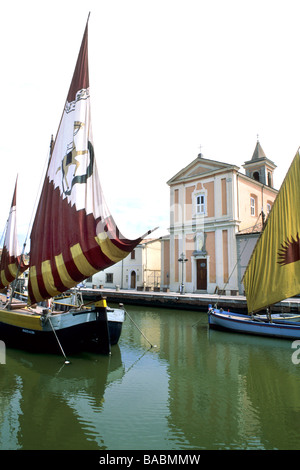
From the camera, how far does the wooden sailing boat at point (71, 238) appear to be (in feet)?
27.7

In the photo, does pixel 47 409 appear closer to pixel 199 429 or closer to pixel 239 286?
pixel 199 429

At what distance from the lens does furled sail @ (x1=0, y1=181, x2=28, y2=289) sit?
51.9 ft

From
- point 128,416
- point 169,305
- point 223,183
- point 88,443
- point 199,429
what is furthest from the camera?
point 223,183

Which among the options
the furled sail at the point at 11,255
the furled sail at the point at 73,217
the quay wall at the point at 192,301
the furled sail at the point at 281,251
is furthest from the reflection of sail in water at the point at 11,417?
the quay wall at the point at 192,301

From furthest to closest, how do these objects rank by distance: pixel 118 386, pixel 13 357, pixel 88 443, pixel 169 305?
pixel 169 305 < pixel 13 357 < pixel 118 386 < pixel 88 443

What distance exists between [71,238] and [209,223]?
20878 mm

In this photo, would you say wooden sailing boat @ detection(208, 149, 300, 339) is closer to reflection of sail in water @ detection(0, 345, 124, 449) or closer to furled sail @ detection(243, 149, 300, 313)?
furled sail @ detection(243, 149, 300, 313)

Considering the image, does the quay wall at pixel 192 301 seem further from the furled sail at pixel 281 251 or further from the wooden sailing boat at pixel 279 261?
the furled sail at pixel 281 251

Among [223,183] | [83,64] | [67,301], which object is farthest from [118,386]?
[223,183]

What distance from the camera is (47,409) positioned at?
6.42 m

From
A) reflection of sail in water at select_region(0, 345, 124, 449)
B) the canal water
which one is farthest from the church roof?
reflection of sail in water at select_region(0, 345, 124, 449)

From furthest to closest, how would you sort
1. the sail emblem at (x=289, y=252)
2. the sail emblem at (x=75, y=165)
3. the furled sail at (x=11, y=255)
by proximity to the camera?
the furled sail at (x=11, y=255)
the sail emblem at (x=289, y=252)
the sail emblem at (x=75, y=165)

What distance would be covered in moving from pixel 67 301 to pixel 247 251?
51.5 feet

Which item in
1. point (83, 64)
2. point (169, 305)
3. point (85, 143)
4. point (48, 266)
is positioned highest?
point (83, 64)
